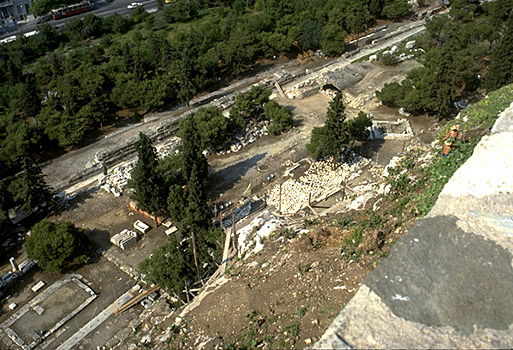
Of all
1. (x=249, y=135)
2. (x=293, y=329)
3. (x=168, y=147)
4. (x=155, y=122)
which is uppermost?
(x=293, y=329)

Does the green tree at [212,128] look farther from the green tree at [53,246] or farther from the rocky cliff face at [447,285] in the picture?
the rocky cliff face at [447,285]

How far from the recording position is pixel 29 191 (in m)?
29.5

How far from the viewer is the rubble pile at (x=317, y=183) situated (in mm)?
29406

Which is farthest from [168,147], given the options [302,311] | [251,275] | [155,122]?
[302,311]

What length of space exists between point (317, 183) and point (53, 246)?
53.5 ft

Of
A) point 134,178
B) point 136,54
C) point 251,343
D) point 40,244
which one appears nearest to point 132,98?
point 136,54

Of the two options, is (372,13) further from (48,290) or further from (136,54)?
(48,290)

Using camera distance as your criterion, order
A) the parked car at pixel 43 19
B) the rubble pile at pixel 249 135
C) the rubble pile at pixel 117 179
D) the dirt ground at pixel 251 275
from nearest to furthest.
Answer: the dirt ground at pixel 251 275 < the rubble pile at pixel 117 179 < the rubble pile at pixel 249 135 < the parked car at pixel 43 19

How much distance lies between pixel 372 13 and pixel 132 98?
3466 centimetres

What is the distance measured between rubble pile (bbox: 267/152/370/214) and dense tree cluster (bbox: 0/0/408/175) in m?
6.55

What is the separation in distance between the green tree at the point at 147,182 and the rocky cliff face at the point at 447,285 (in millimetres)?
17340

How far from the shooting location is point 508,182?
51.9 feet

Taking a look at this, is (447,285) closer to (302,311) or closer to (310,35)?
(302,311)

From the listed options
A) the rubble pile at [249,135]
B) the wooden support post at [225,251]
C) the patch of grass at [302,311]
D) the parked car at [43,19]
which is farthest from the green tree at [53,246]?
the parked car at [43,19]
